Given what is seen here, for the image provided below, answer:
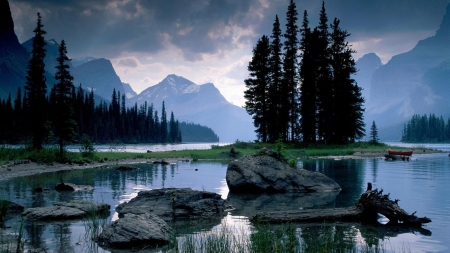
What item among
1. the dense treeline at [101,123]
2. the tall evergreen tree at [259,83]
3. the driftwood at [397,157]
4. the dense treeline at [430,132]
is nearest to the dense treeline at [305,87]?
the tall evergreen tree at [259,83]

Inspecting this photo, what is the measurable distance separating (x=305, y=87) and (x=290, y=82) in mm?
3284

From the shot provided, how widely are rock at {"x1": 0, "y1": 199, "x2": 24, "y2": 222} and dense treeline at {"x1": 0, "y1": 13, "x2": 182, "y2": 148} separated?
78.9 feet

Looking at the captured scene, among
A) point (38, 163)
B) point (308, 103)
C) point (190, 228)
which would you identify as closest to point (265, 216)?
point (190, 228)

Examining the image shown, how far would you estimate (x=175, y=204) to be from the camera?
14.1 m

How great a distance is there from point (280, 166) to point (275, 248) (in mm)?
13756

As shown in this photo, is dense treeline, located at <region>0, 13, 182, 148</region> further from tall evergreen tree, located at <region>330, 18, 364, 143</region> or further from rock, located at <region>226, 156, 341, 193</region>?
tall evergreen tree, located at <region>330, 18, 364, 143</region>

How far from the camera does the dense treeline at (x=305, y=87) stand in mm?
57312

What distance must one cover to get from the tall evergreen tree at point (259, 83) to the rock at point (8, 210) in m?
48.3

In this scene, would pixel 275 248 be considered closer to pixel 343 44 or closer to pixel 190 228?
pixel 190 228

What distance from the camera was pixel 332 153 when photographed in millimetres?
49750

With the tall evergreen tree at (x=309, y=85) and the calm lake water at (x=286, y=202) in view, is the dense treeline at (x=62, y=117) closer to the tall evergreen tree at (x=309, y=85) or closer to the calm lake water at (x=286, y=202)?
the calm lake water at (x=286, y=202)

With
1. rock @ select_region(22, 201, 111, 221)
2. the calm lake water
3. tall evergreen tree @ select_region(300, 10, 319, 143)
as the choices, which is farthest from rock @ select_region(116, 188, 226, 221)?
→ tall evergreen tree @ select_region(300, 10, 319, 143)

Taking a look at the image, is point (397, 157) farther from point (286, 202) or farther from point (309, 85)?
point (286, 202)

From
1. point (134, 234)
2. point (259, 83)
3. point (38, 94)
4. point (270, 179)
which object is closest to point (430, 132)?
point (259, 83)
